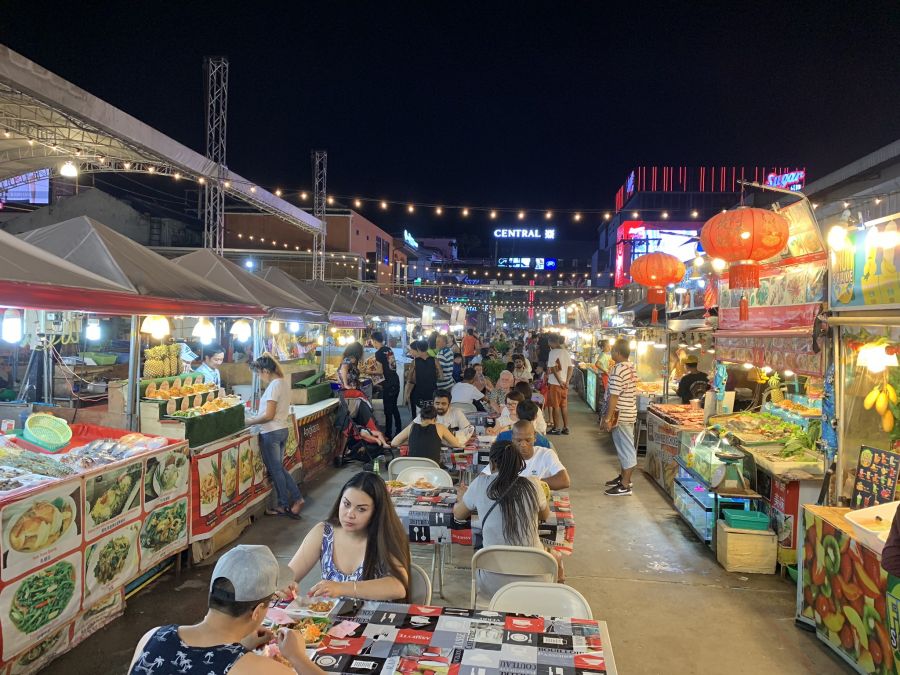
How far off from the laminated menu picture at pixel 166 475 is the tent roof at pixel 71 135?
5041 millimetres

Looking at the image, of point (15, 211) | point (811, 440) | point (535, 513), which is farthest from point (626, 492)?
point (15, 211)

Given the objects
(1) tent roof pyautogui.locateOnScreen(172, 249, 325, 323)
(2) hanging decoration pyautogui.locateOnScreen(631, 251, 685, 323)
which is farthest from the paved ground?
(2) hanging decoration pyautogui.locateOnScreen(631, 251, 685, 323)

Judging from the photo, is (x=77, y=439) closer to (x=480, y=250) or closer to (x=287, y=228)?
(x=287, y=228)

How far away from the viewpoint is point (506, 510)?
3695mm

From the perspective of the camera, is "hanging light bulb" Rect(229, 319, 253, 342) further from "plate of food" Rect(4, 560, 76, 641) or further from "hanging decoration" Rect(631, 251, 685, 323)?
"hanging decoration" Rect(631, 251, 685, 323)

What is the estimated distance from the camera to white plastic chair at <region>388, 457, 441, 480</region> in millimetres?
5637

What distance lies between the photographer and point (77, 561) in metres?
3.93

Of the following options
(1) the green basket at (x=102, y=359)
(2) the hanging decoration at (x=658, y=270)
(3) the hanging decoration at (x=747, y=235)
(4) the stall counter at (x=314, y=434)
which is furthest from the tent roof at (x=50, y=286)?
(1) the green basket at (x=102, y=359)

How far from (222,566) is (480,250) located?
88544mm

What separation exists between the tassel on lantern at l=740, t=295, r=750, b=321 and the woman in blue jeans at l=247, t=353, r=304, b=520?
5.27m

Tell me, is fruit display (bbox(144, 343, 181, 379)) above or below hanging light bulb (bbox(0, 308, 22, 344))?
below

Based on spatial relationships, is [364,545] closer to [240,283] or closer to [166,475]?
[166,475]

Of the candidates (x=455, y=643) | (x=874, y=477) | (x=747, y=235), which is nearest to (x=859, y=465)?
(x=874, y=477)

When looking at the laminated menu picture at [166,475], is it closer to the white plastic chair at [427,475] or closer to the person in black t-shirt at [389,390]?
the white plastic chair at [427,475]
